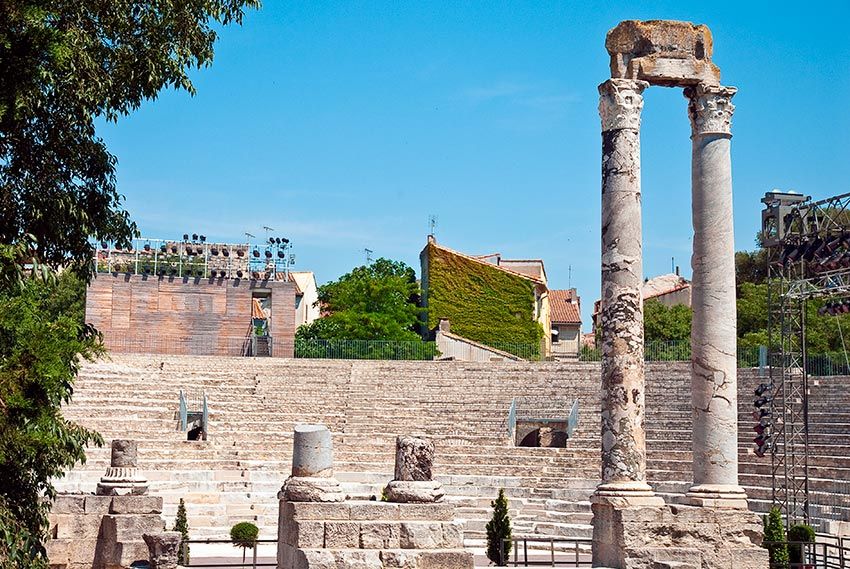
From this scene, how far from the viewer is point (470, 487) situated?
2861cm

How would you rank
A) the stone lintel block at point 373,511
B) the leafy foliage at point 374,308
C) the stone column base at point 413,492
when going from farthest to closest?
the leafy foliage at point 374,308 → the stone column base at point 413,492 → the stone lintel block at point 373,511

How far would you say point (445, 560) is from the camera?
13109 mm

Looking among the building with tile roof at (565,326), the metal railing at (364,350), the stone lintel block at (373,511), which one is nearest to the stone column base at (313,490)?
the stone lintel block at (373,511)

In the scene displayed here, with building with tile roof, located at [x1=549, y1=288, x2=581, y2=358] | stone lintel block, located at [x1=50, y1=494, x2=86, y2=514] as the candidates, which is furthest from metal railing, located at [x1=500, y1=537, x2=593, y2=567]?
building with tile roof, located at [x1=549, y1=288, x2=581, y2=358]

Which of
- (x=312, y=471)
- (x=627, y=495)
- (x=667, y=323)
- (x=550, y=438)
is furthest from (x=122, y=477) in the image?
(x=667, y=323)

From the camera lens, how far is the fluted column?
16000 mm

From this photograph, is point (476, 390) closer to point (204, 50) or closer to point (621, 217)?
point (621, 217)

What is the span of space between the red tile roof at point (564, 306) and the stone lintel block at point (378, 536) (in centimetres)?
5227

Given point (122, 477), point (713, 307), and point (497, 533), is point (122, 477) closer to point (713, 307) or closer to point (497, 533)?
point (497, 533)

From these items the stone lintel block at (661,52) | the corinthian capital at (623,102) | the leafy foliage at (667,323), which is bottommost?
the corinthian capital at (623,102)

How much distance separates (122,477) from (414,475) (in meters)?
7.11

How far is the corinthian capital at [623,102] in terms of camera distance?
54.5ft

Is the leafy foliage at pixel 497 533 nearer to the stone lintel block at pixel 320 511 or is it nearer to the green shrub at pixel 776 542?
the green shrub at pixel 776 542

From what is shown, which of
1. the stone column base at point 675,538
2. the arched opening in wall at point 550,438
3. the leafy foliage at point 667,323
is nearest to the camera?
the stone column base at point 675,538
